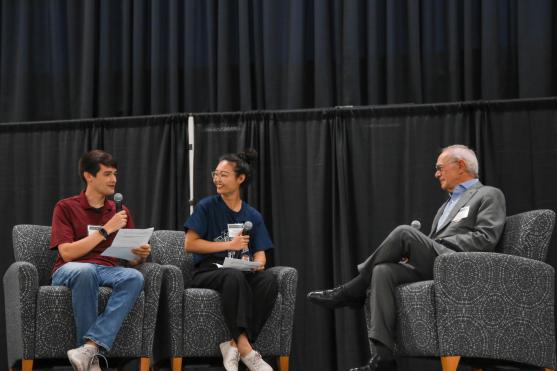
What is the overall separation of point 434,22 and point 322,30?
75 centimetres

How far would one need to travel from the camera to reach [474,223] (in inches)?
172

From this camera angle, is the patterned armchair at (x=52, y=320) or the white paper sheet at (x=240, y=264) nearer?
the patterned armchair at (x=52, y=320)

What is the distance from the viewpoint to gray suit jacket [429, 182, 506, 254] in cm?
420

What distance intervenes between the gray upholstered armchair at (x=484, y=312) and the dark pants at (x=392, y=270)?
0.12 m

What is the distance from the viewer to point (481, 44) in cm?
562

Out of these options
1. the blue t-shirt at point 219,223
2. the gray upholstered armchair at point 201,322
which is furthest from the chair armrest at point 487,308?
the blue t-shirt at point 219,223

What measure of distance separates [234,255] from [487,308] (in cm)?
136

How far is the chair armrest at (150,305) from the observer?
4180 millimetres

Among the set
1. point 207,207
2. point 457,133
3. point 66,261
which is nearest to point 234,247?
point 207,207

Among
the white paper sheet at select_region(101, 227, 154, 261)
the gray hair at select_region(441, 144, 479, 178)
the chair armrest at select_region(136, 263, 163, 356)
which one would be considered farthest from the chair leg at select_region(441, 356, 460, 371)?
the white paper sheet at select_region(101, 227, 154, 261)

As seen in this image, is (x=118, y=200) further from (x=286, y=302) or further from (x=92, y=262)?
(x=286, y=302)

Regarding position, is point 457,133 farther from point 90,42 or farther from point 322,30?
point 90,42

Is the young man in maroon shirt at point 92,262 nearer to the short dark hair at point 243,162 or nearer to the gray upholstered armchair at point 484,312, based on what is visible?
the short dark hair at point 243,162

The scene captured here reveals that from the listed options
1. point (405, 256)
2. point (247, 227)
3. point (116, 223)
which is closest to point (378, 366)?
point (405, 256)
